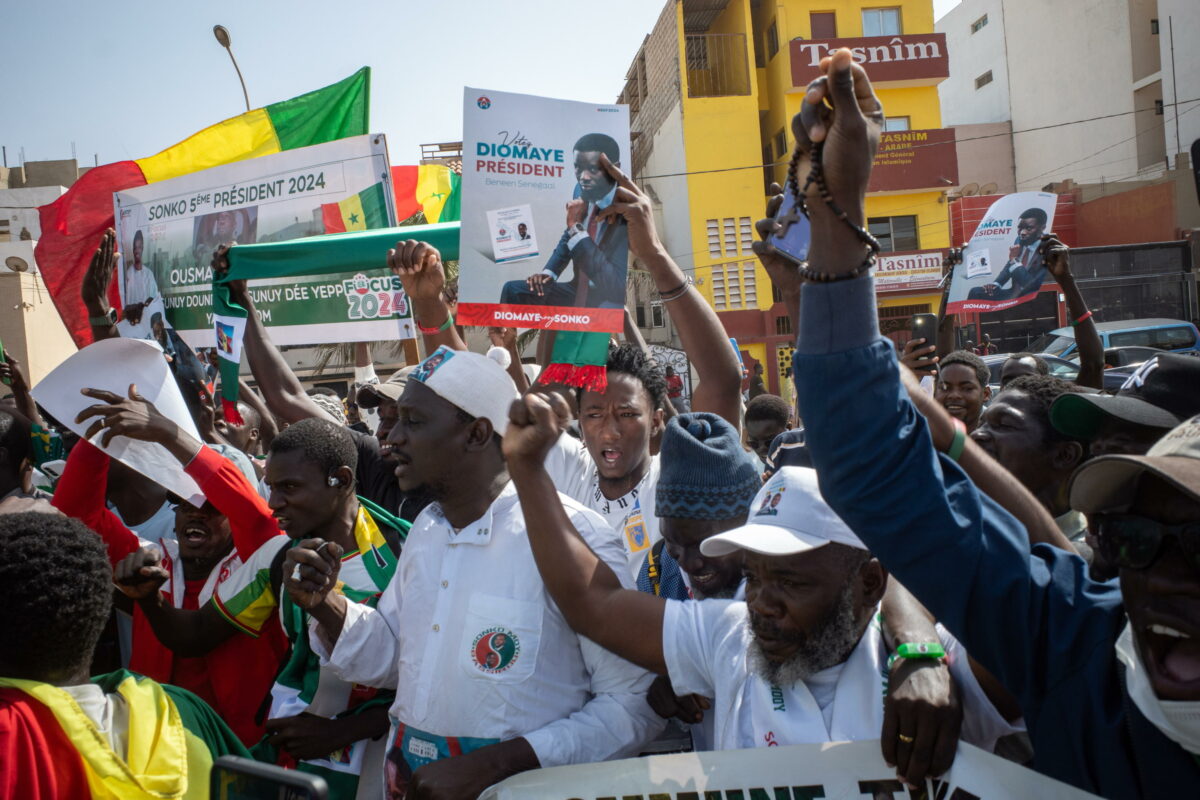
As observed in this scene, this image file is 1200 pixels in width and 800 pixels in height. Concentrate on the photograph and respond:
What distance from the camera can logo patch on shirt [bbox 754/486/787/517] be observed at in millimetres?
2193

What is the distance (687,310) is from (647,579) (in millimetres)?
1032

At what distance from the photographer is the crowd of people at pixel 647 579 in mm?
1542

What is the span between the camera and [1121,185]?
31.6 m

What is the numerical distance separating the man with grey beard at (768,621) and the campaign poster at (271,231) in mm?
3081

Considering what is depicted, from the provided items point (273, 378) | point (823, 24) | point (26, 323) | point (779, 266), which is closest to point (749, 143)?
point (823, 24)

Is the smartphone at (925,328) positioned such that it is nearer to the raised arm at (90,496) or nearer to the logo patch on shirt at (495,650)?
the logo patch on shirt at (495,650)

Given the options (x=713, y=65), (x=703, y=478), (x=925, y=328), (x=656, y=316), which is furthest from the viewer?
(x=656, y=316)

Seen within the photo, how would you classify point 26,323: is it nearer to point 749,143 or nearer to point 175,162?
point 175,162

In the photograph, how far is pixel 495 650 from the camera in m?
2.39

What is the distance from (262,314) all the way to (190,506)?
7.85 feet

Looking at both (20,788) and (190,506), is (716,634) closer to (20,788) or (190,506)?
(20,788)

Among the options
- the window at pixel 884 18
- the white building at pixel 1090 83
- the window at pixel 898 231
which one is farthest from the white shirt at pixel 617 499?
the white building at pixel 1090 83

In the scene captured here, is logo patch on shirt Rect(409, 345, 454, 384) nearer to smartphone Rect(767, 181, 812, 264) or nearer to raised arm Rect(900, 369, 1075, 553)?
smartphone Rect(767, 181, 812, 264)

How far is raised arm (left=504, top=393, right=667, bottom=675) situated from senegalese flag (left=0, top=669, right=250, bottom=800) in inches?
36.2
